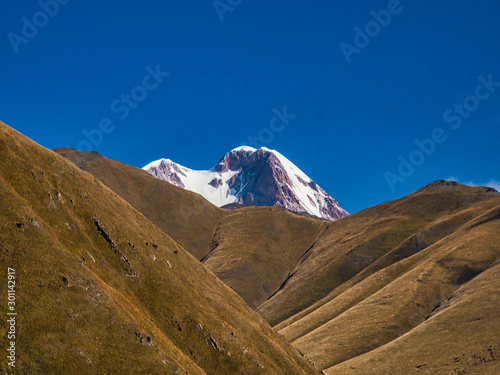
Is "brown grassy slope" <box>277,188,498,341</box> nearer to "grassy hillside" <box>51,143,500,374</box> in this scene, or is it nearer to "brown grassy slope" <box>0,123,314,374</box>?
"grassy hillside" <box>51,143,500,374</box>

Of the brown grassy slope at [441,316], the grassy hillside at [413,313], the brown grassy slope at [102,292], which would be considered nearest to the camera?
the brown grassy slope at [102,292]

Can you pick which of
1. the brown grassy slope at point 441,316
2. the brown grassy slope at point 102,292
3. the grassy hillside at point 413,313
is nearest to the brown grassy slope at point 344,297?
the grassy hillside at point 413,313

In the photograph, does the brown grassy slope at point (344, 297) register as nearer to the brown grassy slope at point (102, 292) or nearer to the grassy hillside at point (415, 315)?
the grassy hillside at point (415, 315)

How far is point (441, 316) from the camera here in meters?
126

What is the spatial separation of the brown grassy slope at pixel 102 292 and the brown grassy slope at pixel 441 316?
36.2 m

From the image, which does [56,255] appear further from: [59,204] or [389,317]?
[389,317]

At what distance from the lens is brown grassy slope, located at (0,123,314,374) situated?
152 feet

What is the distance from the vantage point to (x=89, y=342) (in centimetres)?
4712

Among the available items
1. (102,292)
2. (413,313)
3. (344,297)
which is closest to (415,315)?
Answer: (413,313)

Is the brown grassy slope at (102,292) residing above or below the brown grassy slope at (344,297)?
below

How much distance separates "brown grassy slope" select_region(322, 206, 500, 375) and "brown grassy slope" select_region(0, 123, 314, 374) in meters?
36.2

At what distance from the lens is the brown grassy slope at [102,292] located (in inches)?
1820

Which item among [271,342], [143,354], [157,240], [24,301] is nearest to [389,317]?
[271,342]

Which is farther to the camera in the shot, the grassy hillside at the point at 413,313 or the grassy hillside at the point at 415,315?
the grassy hillside at the point at 413,313
